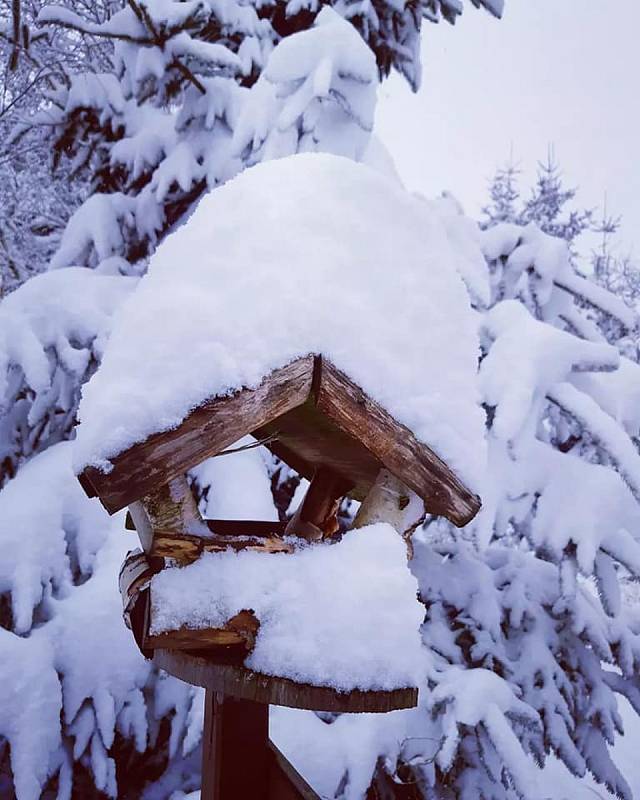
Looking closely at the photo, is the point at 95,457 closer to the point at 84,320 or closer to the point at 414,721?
the point at 84,320

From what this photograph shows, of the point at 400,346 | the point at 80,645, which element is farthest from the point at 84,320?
the point at 400,346

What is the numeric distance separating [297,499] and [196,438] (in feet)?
8.22

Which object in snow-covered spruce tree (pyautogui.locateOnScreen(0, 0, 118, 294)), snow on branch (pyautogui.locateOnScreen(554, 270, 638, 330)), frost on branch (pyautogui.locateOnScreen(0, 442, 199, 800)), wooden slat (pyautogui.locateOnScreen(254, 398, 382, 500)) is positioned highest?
snow-covered spruce tree (pyautogui.locateOnScreen(0, 0, 118, 294))

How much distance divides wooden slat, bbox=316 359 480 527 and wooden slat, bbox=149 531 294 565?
280 mm

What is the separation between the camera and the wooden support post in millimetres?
1363

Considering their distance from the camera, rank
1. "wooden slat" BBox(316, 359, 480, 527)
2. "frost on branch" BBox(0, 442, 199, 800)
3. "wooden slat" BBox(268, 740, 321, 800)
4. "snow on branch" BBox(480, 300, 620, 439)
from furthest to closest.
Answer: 1. "snow on branch" BBox(480, 300, 620, 439)
2. "frost on branch" BBox(0, 442, 199, 800)
3. "wooden slat" BBox(268, 740, 321, 800)
4. "wooden slat" BBox(316, 359, 480, 527)

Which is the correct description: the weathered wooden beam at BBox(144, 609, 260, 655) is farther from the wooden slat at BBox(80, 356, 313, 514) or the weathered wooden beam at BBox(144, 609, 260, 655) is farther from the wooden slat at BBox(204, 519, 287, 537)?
the wooden slat at BBox(204, 519, 287, 537)

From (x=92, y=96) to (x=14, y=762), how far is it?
3863mm

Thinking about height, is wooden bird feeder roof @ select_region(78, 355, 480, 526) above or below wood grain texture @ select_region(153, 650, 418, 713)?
above

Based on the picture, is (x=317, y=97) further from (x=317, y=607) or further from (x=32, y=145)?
(x=32, y=145)

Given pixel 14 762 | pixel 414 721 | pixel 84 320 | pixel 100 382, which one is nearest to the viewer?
pixel 100 382

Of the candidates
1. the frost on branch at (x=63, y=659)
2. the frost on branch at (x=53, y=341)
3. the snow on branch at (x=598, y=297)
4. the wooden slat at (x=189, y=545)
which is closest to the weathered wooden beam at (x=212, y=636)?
the wooden slat at (x=189, y=545)

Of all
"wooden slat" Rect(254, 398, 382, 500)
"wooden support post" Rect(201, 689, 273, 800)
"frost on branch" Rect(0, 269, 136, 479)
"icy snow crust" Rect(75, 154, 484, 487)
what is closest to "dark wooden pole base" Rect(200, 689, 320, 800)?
"wooden support post" Rect(201, 689, 273, 800)

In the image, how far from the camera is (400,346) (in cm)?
112
